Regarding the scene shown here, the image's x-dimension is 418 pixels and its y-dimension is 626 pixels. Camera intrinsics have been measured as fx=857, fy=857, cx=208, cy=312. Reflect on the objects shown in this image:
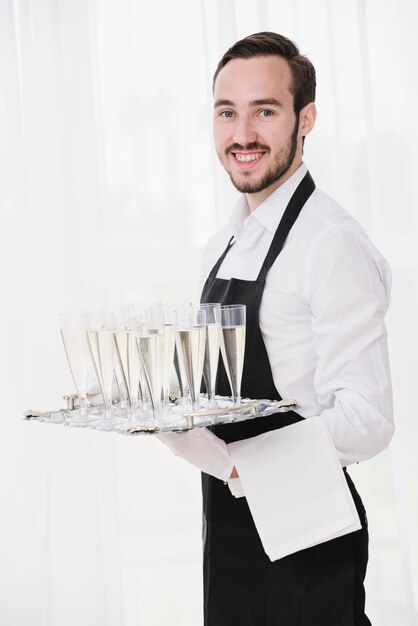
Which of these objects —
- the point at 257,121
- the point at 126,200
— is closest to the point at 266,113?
the point at 257,121

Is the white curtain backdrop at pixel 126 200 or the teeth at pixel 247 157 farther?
the white curtain backdrop at pixel 126 200

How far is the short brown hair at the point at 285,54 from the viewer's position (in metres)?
A: 1.87

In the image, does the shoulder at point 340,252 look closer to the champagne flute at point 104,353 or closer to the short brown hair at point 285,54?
the short brown hair at point 285,54

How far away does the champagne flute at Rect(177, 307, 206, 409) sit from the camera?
1.51m

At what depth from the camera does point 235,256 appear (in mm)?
2043

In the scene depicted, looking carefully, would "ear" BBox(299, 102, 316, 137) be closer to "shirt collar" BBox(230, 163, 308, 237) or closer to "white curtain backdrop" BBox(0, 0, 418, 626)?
"shirt collar" BBox(230, 163, 308, 237)

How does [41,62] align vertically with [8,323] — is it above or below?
above

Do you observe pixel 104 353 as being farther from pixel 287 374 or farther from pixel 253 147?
pixel 253 147

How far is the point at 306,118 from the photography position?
6.35 ft

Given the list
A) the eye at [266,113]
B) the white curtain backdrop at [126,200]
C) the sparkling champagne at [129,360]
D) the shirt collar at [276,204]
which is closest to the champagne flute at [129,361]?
the sparkling champagne at [129,360]

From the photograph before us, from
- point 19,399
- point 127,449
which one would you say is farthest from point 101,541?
point 19,399

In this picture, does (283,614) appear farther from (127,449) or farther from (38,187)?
(38,187)

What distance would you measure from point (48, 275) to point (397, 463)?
1512 millimetres

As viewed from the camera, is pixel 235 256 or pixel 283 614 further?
pixel 235 256
